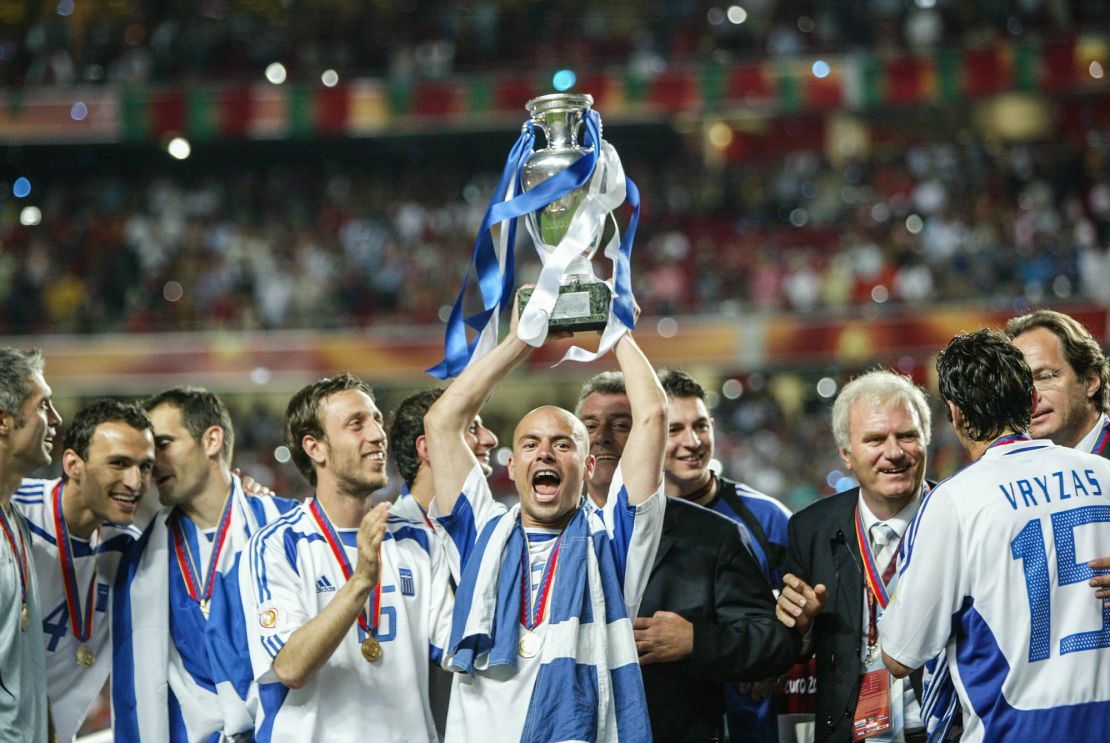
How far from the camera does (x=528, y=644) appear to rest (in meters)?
3.30

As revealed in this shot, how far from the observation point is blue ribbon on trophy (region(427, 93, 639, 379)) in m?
3.46

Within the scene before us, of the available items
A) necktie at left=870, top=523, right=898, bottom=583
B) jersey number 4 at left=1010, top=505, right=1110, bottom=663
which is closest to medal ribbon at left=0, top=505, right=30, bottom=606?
necktie at left=870, top=523, right=898, bottom=583

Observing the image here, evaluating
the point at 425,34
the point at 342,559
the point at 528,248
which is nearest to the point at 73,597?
the point at 342,559

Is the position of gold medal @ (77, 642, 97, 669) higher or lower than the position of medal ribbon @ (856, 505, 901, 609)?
lower

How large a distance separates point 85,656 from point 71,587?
0.23 meters

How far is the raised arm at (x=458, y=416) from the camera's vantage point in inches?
134

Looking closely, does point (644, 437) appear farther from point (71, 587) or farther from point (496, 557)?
point (71, 587)

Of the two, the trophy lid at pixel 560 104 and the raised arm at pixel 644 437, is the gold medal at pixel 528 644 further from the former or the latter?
the trophy lid at pixel 560 104

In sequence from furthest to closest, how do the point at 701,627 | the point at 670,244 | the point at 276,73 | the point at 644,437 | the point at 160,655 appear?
the point at 276,73 < the point at 670,244 < the point at 160,655 < the point at 701,627 < the point at 644,437

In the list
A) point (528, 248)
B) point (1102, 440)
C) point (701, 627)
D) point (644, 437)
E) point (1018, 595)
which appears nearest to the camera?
point (1018, 595)

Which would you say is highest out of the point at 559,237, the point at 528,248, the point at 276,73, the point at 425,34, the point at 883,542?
the point at 425,34

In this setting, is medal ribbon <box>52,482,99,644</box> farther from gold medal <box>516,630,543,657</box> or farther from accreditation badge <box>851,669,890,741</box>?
accreditation badge <box>851,669,890,741</box>

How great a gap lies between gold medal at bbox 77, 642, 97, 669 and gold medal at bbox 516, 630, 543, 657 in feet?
5.47

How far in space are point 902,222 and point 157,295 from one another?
9797 mm
